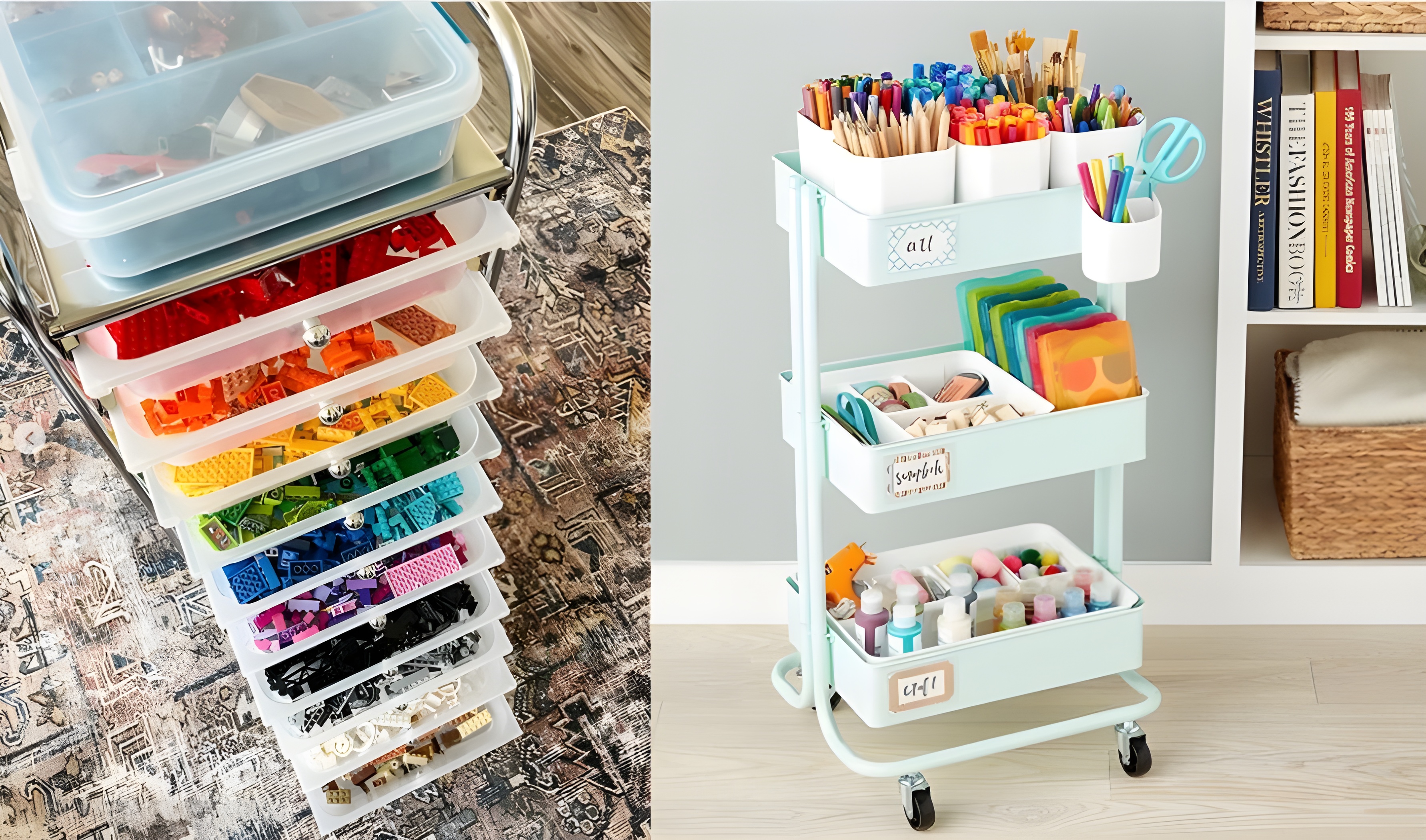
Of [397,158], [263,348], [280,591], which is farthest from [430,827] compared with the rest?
[397,158]

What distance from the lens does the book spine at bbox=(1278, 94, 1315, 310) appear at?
1.55 metres

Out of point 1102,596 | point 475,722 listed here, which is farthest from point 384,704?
point 1102,596

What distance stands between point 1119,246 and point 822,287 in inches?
20.8

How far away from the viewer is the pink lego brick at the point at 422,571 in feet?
4.52

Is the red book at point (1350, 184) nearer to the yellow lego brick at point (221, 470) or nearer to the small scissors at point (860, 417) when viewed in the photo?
the small scissors at point (860, 417)

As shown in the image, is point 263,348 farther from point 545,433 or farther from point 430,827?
point 545,433

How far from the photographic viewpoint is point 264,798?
5.30 feet

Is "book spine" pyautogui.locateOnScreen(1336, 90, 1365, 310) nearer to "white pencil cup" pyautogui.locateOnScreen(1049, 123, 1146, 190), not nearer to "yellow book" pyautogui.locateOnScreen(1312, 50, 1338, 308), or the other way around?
"yellow book" pyautogui.locateOnScreen(1312, 50, 1338, 308)

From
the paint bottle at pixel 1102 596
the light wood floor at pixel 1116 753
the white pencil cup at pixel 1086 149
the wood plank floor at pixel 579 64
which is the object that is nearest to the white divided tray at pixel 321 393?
the white pencil cup at pixel 1086 149

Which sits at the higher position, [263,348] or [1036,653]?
[263,348]

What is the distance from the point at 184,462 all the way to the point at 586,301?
1011 mm

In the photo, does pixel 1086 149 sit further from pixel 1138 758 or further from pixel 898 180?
pixel 1138 758

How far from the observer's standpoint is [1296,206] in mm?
1592

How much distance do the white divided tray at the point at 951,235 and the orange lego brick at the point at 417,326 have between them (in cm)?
40
